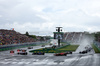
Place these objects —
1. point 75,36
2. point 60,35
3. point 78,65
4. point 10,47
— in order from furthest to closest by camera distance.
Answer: point 75,36 → point 60,35 → point 10,47 → point 78,65

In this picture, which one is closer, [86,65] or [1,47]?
[86,65]

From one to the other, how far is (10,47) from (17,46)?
7114 millimetres

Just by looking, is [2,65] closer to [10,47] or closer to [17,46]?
[10,47]

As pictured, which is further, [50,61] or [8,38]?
[8,38]

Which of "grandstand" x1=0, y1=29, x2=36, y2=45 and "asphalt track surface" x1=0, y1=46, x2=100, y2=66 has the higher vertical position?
"grandstand" x1=0, y1=29, x2=36, y2=45

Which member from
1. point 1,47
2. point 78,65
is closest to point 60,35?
point 1,47

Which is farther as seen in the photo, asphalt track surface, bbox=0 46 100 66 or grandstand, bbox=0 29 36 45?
grandstand, bbox=0 29 36 45

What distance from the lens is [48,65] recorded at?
2512 centimetres

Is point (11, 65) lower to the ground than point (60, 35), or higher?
lower

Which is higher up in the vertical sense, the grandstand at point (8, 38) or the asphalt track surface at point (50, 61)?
the grandstand at point (8, 38)

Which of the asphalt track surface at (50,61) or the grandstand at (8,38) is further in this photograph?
the grandstand at (8,38)

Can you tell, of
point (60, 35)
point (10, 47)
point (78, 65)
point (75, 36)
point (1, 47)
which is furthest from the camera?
point (75, 36)

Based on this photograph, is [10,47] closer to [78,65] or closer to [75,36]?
[78,65]

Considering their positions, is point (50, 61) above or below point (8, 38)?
below
